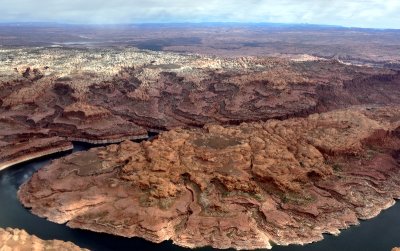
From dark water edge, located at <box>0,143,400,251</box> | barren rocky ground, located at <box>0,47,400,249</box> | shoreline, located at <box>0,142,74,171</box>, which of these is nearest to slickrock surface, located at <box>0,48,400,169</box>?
shoreline, located at <box>0,142,74,171</box>

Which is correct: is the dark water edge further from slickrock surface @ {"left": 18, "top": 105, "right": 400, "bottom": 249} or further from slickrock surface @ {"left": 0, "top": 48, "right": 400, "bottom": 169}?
slickrock surface @ {"left": 0, "top": 48, "right": 400, "bottom": 169}

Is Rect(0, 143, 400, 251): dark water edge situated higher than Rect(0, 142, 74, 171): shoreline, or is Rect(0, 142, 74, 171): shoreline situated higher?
Rect(0, 142, 74, 171): shoreline

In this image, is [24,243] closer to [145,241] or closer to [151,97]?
[145,241]

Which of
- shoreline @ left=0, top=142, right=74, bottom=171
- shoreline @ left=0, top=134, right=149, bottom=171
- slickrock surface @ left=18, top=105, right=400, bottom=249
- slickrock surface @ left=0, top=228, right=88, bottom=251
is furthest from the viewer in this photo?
shoreline @ left=0, top=134, right=149, bottom=171

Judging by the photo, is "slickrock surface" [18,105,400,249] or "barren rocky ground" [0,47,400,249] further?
"barren rocky ground" [0,47,400,249]

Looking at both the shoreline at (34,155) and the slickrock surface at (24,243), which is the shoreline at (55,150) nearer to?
the shoreline at (34,155)

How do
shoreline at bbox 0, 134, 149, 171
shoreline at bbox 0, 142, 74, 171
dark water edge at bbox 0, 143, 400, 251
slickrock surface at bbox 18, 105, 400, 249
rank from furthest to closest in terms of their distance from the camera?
shoreline at bbox 0, 134, 149, 171, shoreline at bbox 0, 142, 74, 171, slickrock surface at bbox 18, 105, 400, 249, dark water edge at bbox 0, 143, 400, 251

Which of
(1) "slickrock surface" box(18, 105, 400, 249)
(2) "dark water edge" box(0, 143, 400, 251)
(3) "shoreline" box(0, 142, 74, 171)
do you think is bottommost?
(2) "dark water edge" box(0, 143, 400, 251)

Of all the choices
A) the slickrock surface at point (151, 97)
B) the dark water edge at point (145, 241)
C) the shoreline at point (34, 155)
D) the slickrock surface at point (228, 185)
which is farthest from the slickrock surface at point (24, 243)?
the slickrock surface at point (151, 97)
